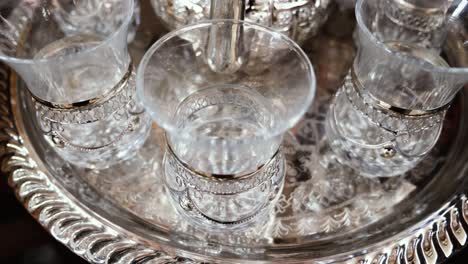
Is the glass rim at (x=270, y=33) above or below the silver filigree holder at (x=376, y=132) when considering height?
above

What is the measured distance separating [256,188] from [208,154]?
6 centimetres

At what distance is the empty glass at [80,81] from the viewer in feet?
1.73

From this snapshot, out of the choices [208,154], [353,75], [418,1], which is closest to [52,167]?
[208,154]

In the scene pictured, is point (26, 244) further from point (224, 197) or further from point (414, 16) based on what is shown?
point (414, 16)

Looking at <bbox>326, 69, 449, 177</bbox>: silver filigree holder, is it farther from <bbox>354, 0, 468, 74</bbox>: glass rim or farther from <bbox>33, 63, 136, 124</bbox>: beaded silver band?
<bbox>33, 63, 136, 124</bbox>: beaded silver band

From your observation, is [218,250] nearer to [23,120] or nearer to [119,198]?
[119,198]

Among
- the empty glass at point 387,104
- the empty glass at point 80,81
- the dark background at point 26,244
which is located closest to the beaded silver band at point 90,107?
the empty glass at point 80,81

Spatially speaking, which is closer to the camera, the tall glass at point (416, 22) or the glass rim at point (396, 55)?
the glass rim at point (396, 55)

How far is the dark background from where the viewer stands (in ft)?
1.99

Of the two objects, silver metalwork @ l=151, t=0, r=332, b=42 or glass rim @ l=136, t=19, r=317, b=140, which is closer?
glass rim @ l=136, t=19, r=317, b=140

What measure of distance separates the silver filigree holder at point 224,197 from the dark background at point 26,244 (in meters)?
0.15

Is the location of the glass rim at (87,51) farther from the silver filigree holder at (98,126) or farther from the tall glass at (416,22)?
the tall glass at (416,22)

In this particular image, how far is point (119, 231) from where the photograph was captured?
53cm

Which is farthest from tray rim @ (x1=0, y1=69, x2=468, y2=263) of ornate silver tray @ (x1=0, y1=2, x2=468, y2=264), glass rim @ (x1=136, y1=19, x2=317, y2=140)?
glass rim @ (x1=136, y1=19, x2=317, y2=140)
